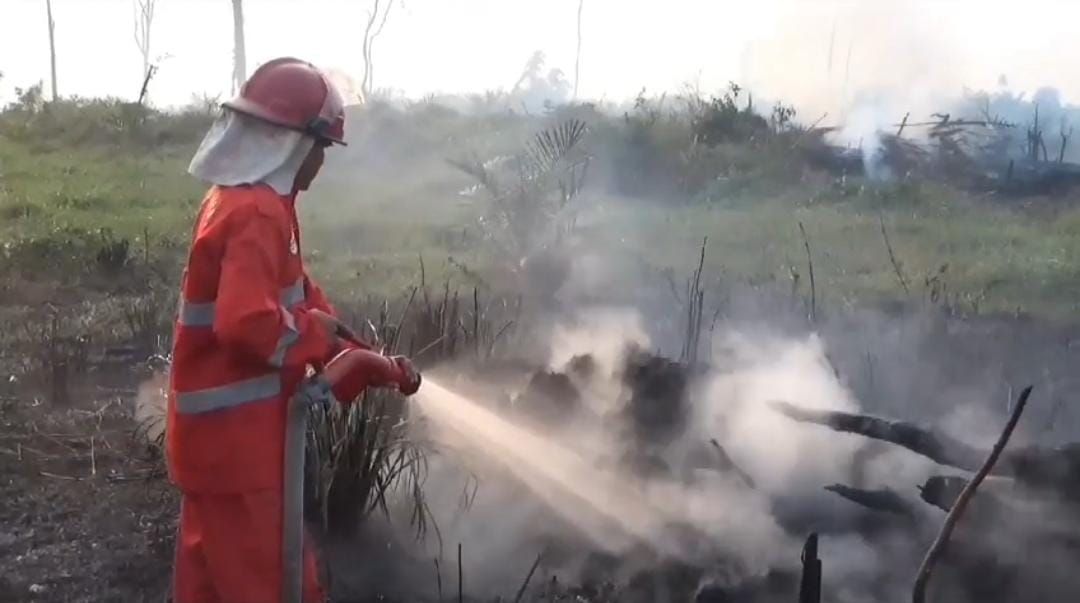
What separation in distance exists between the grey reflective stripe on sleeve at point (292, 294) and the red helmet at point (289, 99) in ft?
1.27

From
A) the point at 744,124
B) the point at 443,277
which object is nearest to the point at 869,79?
the point at 744,124

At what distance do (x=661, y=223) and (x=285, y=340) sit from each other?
950 centimetres

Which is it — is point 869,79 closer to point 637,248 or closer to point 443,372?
point 637,248

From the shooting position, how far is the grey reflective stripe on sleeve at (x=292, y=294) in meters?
2.66

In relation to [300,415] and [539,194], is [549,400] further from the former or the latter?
[539,194]

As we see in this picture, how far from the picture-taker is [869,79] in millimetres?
26406

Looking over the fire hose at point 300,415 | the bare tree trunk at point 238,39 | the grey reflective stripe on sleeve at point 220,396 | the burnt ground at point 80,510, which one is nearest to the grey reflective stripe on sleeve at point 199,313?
the grey reflective stripe on sleeve at point 220,396

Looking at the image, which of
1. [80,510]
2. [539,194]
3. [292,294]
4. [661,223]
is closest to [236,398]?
[292,294]

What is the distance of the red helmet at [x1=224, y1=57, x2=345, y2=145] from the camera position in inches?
103

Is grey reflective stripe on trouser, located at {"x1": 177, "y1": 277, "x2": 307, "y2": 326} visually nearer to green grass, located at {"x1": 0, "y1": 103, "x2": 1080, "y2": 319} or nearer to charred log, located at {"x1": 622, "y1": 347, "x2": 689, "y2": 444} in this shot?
charred log, located at {"x1": 622, "y1": 347, "x2": 689, "y2": 444}

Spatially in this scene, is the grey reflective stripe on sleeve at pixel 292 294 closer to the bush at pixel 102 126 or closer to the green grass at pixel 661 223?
the green grass at pixel 661 223

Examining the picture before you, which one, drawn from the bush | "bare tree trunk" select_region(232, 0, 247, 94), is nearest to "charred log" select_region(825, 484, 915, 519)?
the bush

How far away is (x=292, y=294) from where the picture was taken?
8.83ft

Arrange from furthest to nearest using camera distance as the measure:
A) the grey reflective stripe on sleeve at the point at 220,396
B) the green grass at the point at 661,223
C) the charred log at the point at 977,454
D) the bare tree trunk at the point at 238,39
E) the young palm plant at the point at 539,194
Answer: the bare tree trunk at the point at 238,39 < the green grass at the point at 661,223 < the young palm plant at the point at 539,194 < the charred log at the point at 977,454 < the grey reflective stripe on sleeve at the point at 220,396
